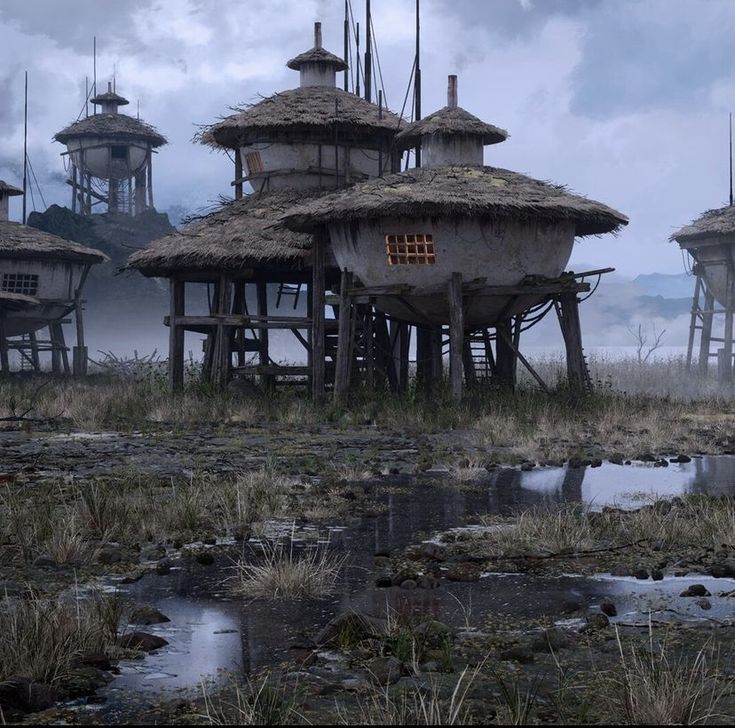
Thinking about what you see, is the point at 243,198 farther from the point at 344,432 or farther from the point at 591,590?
the point at 591,590

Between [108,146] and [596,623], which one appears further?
[108,146]

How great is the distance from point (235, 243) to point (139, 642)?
59.7 feet

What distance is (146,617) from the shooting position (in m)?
6.48

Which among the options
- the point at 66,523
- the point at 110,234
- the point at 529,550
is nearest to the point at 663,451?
the point at 529,550

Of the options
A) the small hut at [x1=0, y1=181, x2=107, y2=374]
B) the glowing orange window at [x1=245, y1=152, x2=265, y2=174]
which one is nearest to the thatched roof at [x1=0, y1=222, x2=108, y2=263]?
the small hut at [x1=0, y1=181, x2=107, y2=374]

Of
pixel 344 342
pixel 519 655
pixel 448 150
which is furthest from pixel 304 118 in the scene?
pixel 519 655

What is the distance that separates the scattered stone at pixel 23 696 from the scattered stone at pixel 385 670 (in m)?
1.34

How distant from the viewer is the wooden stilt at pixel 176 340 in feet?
82.4

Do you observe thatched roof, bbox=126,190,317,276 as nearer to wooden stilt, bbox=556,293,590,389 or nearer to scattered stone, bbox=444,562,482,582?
wooden stilt, bbox=556,293,590,389

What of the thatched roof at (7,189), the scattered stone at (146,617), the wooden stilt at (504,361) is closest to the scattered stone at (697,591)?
the scattered stone at (146,617)

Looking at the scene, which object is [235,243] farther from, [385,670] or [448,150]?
[385,670]

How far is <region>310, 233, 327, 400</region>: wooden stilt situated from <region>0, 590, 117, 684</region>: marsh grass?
16.4 metres

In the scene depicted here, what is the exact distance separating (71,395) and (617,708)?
19541mm

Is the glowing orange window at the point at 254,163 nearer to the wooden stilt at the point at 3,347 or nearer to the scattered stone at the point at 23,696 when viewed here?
the wooden stilt at the point at 3,347
